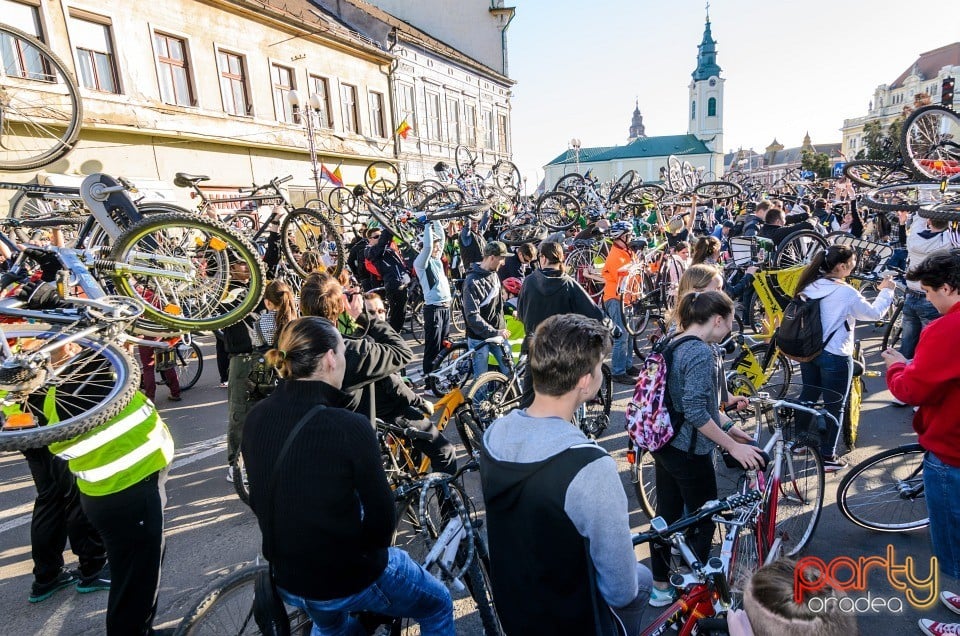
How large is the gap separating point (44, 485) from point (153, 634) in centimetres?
140

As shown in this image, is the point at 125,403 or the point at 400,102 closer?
the point at 125,403

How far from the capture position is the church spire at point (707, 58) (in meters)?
80.5

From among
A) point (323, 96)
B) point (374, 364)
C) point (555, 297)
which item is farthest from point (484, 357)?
point (323, 96)

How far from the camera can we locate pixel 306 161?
20.2 meters

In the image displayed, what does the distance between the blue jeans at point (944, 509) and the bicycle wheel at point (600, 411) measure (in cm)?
260

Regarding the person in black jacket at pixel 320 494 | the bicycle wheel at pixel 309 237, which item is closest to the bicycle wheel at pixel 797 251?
the bicycle wheel at pixel 309 237

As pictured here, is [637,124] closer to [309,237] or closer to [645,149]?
[645,149]

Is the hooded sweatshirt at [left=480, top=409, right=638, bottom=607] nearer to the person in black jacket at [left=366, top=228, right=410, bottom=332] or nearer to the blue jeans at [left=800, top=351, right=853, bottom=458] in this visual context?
the blue jeans at [left=800, top=351, right=853, bottom=458]

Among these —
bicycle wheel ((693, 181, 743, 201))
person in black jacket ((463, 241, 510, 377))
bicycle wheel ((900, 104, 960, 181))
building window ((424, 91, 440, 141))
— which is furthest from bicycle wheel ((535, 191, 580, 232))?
building window ((424, 91, 440, 141))

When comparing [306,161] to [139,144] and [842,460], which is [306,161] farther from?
[842,460]

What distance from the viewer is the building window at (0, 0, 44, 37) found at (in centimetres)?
1160

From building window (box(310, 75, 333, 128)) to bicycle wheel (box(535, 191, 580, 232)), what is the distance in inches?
488

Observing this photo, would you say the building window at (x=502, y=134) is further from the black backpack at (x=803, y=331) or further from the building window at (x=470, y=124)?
the black backpack at (x=803, y=331)

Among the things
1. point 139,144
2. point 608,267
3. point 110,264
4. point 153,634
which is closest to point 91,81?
point 139,144
